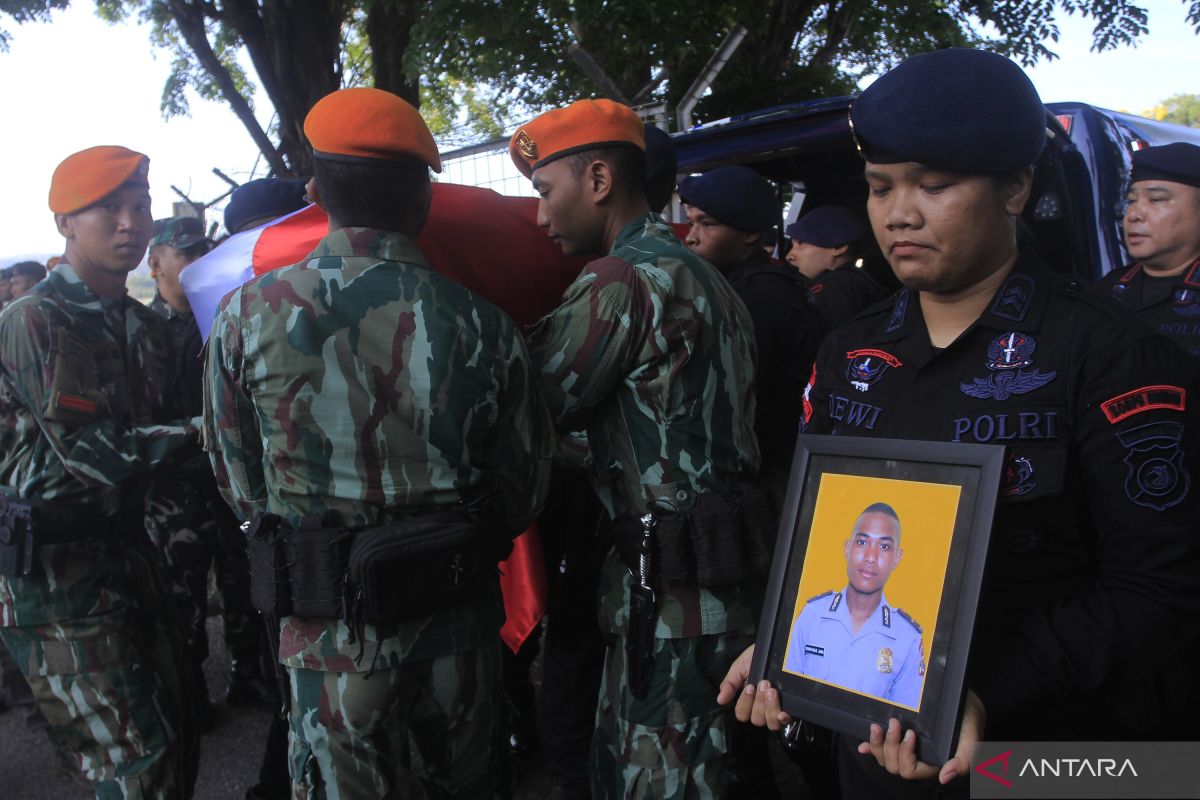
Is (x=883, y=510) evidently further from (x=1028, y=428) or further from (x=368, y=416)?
(x=368, y=416)

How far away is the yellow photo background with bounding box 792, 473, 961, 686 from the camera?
1.04m

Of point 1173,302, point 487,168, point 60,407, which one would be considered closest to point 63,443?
point 60,407

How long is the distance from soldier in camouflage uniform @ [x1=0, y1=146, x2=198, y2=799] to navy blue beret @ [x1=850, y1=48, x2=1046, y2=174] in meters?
2.15

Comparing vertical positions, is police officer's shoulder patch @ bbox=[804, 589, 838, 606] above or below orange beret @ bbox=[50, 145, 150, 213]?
below

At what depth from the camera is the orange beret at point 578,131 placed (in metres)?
2.24

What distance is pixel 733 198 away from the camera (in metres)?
3.15

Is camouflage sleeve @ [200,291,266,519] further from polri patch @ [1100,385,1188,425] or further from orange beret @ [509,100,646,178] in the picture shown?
polri patch @ [1100,385,1188,425]

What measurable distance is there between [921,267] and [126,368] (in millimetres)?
2406

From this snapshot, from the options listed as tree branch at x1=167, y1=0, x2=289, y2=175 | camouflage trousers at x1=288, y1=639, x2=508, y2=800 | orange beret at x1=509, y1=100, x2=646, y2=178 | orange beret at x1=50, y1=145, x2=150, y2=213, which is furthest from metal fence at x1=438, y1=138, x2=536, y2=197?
camouflage trousers at x1=288, y1=639, x2=508, y2=800

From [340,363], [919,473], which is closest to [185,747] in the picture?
[340,363]

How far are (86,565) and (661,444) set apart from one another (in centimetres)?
163

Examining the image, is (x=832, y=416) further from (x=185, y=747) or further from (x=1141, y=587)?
(x=185, y=747)

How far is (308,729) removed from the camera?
1.76 m

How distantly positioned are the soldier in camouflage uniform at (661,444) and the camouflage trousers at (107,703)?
3.88 feet
